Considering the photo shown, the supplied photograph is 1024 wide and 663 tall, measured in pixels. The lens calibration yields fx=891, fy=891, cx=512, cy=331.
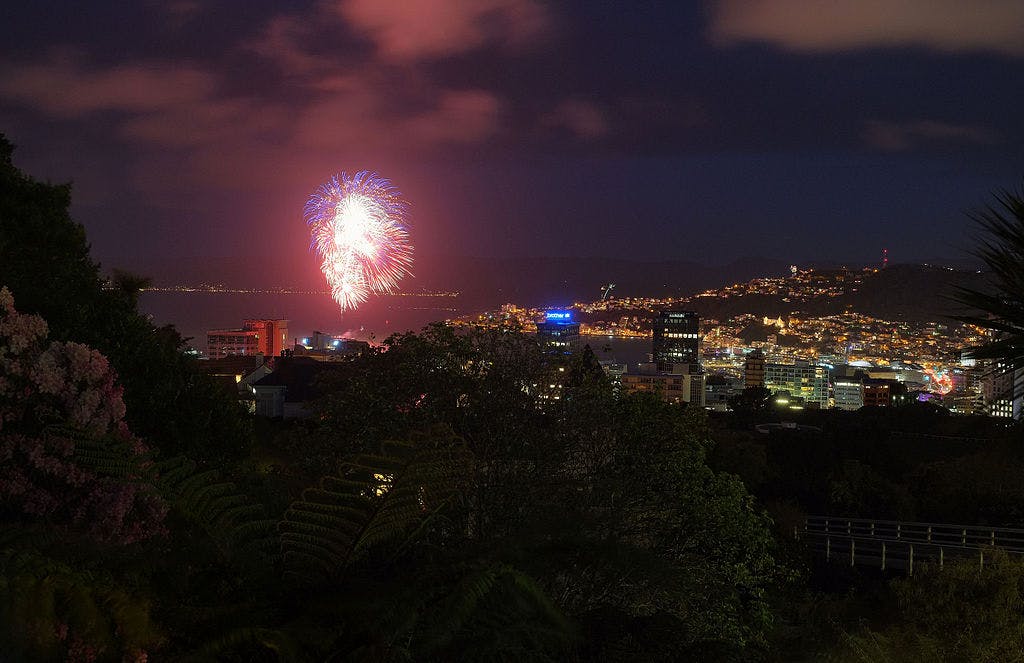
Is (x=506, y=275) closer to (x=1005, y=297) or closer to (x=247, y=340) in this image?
(x=247, y=340)

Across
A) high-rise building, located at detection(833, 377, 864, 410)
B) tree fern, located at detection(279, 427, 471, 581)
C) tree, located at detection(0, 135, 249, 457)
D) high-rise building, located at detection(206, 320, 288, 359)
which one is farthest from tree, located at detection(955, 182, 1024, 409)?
high-rise building, located at detection(833, 377, 864, 410)

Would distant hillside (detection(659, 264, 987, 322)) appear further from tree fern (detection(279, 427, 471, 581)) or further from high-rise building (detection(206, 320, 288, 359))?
tree fern (detection(279, 427, 471, 581))

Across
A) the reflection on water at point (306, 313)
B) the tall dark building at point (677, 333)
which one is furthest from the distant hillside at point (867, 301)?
the reflection on water at point (306, 313)

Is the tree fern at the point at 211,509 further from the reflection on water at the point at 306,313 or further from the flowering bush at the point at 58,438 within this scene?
the reflection on water at the point at 306,313

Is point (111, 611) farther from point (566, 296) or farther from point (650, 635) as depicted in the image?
point (566, 296)

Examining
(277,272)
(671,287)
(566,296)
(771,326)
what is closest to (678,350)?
(771,326)

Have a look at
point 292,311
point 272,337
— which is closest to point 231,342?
point 272,337

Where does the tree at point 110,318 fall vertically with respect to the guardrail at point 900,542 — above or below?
above
